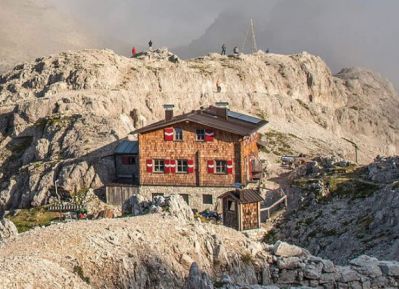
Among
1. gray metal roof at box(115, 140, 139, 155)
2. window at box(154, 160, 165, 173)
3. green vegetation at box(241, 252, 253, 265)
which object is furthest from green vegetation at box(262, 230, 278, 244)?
green vegetation at box(241, 252, 253, 265)

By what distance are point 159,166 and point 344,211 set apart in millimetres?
23201

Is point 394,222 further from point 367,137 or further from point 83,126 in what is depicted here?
point 367,137

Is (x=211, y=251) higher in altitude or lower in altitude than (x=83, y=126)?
lower

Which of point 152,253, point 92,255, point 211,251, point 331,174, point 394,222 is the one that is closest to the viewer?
point 92,255

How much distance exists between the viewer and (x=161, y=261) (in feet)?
89.5

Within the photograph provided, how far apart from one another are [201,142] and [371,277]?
139 feet

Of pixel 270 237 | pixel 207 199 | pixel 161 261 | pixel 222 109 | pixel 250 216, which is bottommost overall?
pixel 270 237

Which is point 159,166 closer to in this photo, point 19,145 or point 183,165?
point 183,165

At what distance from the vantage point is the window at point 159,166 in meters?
72.4

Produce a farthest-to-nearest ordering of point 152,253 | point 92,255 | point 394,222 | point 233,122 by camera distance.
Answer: point 233,122 → point 394,222 → point 152,253 → point 92,255

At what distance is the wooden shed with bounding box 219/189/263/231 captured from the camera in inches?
2169

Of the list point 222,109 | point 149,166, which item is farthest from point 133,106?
point 149,166

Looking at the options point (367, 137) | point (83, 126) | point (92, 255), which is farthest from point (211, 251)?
point (367, 137)

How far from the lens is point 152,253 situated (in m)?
27.4
